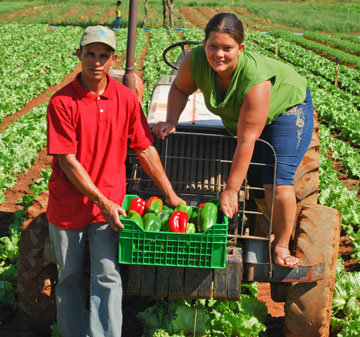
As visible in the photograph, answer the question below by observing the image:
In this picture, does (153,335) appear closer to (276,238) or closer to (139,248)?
(139,248)

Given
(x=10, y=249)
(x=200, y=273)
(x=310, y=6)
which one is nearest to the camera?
(x=200, y=273)

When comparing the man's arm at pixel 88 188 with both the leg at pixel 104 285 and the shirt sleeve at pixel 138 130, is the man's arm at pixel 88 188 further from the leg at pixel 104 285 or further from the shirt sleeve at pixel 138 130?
the shirt sleeve at pixel 138 130

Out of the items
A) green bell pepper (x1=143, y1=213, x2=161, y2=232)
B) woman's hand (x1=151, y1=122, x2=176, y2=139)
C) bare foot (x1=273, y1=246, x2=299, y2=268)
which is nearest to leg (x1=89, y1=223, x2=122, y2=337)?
green bell pepper (x1=143, y1=213, x2=161, y2=232)

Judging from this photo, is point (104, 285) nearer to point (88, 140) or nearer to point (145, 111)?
point (88, 140)

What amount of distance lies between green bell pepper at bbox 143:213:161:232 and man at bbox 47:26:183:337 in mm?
180

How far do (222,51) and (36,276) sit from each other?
Result: 7.44 ft

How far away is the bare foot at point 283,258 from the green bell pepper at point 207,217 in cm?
63

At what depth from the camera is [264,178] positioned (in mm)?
3908

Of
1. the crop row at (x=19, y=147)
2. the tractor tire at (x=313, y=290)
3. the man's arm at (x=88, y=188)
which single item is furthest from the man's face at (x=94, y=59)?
the crop row at (x=19, y=147)

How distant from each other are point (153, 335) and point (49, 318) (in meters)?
0.96

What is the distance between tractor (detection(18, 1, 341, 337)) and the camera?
363 centimetres

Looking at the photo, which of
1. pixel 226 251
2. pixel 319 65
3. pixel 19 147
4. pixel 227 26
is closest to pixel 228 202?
pixel 226 251

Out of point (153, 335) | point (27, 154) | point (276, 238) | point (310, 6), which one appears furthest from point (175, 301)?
point (310, 6)

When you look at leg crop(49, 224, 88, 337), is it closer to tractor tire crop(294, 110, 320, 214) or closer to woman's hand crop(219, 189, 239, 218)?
woman's hand crop(219, 189, 239, 218)
